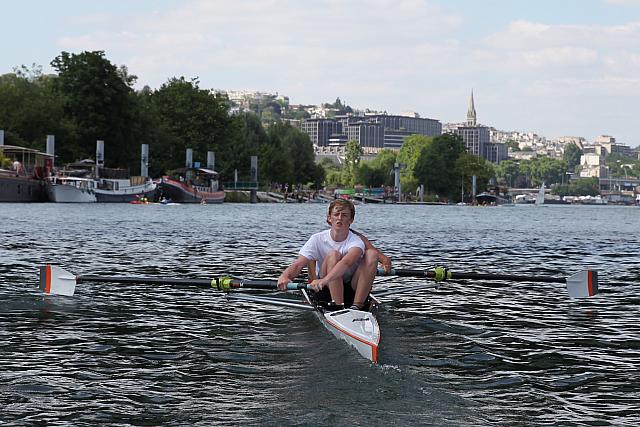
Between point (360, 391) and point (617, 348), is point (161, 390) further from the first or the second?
point (617, 348)

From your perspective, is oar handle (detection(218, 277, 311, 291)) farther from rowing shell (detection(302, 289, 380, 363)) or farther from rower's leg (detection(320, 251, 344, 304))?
rowing shell (detection(302, 289, 380, 363))

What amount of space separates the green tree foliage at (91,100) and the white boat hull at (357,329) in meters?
94.9

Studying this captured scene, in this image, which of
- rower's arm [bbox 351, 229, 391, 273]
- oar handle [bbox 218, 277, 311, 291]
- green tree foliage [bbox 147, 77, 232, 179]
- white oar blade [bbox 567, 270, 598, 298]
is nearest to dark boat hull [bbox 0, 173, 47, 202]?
green tree foliage [bbox 147, 77, 232, 179]

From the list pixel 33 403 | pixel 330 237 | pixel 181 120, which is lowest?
pixel 33 403

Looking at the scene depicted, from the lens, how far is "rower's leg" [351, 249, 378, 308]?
46.6 feet

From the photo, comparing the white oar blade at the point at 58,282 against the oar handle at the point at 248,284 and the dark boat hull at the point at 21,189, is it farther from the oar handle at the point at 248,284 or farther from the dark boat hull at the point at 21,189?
the dark boat hull at the point at 21,189

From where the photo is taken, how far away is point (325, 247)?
14461 millimetres

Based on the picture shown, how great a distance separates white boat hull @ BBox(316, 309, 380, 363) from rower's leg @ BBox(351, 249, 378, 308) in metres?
0.68

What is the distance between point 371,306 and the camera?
14.5 m

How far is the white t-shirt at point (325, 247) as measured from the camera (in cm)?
1430

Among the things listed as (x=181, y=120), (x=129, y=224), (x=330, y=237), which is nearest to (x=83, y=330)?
(x=330, y=237)

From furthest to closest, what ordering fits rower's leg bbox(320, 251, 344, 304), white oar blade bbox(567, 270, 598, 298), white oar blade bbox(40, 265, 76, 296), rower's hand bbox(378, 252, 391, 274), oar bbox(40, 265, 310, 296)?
white oar blade bbox(567, 270, 598, 298) < white oar blade bbox(40, 265, 76, 296) < oar bbox(40, 265, 310, 296) < rower's hand bbox(378, 252, 391, 274) < rower's leg bbox(320, 251, 344, 304)

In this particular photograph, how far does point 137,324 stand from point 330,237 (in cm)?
364

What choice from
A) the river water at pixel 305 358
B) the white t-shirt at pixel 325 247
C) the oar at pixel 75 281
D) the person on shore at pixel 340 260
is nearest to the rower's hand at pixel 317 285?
the person on shore at pixel 340 260
